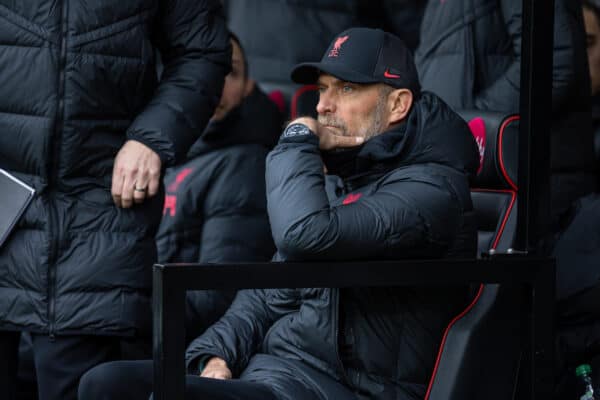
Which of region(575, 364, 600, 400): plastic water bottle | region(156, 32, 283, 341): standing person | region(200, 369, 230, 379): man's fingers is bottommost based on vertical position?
region(575, 364, 600, 400): plastic water bottle

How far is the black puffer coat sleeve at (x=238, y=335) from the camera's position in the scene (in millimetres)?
2451

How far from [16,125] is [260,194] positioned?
139cm

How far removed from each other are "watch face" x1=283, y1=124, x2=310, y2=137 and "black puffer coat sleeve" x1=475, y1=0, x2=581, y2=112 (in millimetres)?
896

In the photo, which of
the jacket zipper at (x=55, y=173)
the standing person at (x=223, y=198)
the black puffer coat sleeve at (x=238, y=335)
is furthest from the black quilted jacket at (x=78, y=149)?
the standing person at (x=223, y=198)

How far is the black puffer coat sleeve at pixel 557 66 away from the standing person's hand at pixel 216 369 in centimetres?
114

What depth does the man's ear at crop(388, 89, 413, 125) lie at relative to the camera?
8.00 ft

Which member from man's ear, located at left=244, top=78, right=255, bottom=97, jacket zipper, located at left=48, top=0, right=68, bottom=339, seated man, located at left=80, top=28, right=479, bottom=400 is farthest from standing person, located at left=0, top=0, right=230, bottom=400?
man's ear, located at left=244, top=78, right=255, bottom=97

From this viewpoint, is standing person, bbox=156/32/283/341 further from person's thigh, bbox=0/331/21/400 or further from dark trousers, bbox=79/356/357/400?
dark trousers, bbox=79/356/357/400

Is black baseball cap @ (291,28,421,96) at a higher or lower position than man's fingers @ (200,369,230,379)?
higher

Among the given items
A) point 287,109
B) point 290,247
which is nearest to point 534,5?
point 290,247

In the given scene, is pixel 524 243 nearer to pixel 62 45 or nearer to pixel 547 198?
pixel 547 198

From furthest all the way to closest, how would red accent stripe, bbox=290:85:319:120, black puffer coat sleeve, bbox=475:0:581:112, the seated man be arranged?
1. red accent stripe, bbox=290:85:319:120
2. black puffer coat sleeve, bbox=475:0:581:112
3. the seated man

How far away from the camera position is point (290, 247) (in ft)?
6.87

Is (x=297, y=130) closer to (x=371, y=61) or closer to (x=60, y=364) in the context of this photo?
(x=371, y=61)
